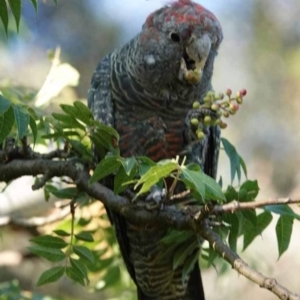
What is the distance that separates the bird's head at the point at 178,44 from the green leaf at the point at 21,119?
0.82 m

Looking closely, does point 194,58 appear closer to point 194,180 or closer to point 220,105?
point 220,105

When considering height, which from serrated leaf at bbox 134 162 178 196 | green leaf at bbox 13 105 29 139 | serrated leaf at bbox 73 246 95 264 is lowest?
serrated leaf at bbox 73 246 95 264

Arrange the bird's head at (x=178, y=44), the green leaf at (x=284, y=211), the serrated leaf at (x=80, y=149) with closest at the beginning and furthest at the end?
the green leaf at (x=284, y=211) < the serrated leaf at (x=80, y=149) < the bird's head at (x=178, y=44)

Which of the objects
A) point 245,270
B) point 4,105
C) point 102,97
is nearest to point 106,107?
point 102,97

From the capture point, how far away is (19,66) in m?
5.99

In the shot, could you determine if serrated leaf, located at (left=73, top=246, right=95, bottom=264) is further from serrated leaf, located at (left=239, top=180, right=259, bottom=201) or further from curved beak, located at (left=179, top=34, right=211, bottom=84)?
curved beak, located at (left=179, top=34, right=211, bottom=84)

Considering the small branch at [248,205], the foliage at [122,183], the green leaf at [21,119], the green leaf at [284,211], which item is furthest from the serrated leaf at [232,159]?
the green leaf at [21,119]

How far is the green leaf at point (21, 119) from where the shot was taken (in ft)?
4.28

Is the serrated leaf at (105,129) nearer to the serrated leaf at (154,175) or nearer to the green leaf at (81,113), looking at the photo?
the green leaf at (81,113)

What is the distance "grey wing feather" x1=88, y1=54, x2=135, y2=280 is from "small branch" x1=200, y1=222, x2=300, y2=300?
76 centimetres

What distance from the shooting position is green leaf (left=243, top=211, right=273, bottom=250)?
1590mm

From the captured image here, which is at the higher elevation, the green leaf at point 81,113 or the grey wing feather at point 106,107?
the green leaf at point 81,113

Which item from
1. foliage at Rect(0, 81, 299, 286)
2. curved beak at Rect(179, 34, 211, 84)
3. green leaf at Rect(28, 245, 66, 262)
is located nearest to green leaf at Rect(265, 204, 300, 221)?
foliage at Rect(0, 81, 299, 286)

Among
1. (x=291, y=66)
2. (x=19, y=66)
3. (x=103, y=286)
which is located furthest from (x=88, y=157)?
(x=291, y=66)
